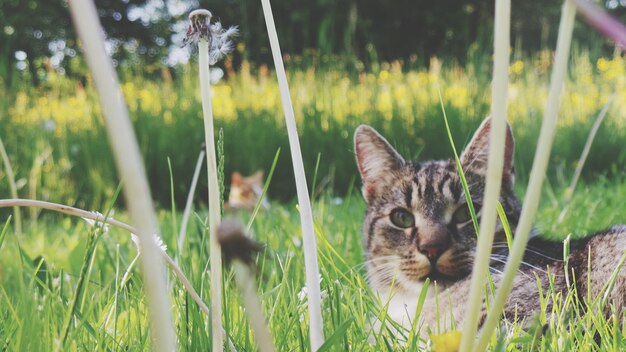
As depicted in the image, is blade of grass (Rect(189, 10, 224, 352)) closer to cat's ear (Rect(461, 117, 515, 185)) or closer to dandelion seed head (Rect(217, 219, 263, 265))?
dandelion seed head (Rect(217, 219, 263, 265))

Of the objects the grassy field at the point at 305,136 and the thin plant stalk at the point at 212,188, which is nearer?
the thin plant stalk at the point at 212,188

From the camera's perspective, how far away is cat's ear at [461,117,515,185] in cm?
119

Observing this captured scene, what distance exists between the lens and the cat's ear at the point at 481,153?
3.90 feet

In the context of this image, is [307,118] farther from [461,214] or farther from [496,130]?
[496,130]

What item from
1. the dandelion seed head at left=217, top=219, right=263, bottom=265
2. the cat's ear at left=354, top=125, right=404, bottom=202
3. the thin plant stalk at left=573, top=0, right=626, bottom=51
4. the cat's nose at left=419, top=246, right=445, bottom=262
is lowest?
the cat's nose at left=419, top=246, right=445, bottom=262

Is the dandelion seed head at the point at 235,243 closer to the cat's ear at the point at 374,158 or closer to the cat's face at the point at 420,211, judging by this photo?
the cat's face at the point at 420,211

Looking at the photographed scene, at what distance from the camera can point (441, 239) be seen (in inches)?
45.8

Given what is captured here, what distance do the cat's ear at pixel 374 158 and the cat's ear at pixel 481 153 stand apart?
16 cm

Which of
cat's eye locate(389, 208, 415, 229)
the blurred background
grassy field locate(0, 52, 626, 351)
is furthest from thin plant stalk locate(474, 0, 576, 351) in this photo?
the blurred background

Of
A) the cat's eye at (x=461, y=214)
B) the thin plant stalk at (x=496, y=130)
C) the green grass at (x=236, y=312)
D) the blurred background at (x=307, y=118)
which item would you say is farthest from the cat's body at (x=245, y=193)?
the thin plant stalk at (x=496, y=130)

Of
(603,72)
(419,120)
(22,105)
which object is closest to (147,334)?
(419,120)

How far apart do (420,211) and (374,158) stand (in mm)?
182

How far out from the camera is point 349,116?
3938 millimetres

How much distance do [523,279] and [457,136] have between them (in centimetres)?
257
